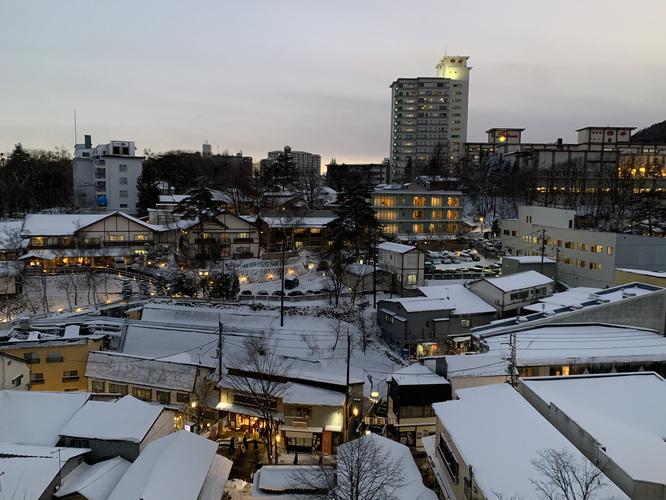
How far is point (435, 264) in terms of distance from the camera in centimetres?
3241

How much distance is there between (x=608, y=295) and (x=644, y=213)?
2283 cm

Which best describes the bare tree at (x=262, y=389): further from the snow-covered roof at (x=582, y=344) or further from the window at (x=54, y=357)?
the snow-covered roof at (x=582, y=344)

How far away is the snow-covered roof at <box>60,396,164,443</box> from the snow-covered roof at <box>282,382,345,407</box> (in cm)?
435

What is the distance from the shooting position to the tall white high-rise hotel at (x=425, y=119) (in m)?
81.4

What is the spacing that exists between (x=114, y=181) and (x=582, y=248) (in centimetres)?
4098

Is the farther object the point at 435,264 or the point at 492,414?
the point at 435,264

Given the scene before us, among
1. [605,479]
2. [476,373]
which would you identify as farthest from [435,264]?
[605,479]

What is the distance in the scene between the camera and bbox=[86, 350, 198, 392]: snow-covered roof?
1759 centimetres

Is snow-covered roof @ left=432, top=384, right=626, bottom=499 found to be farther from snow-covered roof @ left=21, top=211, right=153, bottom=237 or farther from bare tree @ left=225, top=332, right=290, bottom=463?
snow-covered roof @ left=21, top=211, right=153, bottom=237

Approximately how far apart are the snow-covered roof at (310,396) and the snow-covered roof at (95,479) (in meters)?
5.61

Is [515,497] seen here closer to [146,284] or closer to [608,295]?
[608,295]

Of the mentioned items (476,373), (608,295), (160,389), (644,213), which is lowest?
(160,389)

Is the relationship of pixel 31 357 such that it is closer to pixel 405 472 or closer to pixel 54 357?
pixel 54 357

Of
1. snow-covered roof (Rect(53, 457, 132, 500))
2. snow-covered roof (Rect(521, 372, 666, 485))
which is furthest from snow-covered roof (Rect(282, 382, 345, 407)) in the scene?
snow-covered roof (Rect(521, 372, 666, 485))
